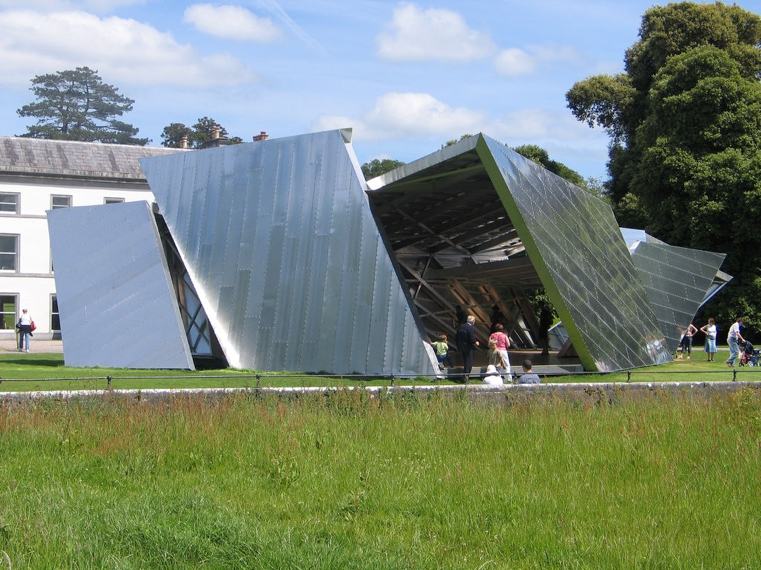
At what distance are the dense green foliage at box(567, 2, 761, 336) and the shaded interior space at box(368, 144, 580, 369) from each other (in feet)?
35.0

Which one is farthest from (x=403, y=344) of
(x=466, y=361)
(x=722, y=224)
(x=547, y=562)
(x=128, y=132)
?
(x=128, y=132)

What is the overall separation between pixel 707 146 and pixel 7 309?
112 feet

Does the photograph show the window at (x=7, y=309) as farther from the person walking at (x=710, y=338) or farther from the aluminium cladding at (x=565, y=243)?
the person walking at (x=710, y=338)

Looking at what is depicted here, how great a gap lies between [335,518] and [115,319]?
16133 millimetres

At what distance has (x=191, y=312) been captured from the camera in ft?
77.4

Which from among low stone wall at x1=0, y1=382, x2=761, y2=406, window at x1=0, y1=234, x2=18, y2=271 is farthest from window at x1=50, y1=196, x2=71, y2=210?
low stone wall at x1=0, y1=382, x2=761, y2=406

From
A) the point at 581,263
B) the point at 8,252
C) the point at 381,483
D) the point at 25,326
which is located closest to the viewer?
the point at 381,483

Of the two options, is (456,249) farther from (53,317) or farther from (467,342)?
(53,317)

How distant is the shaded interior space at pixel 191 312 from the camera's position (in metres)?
23.1

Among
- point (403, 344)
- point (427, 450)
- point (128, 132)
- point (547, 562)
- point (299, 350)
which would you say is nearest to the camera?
point (547, 562)

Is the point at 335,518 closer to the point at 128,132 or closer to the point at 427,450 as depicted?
the point at 427,450

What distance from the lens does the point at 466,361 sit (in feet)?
64.3

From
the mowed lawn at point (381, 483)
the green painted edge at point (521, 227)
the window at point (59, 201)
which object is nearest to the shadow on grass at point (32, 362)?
the green painted edge at point (521, 227)

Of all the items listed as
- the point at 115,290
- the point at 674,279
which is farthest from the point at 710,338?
the point at 115,290
